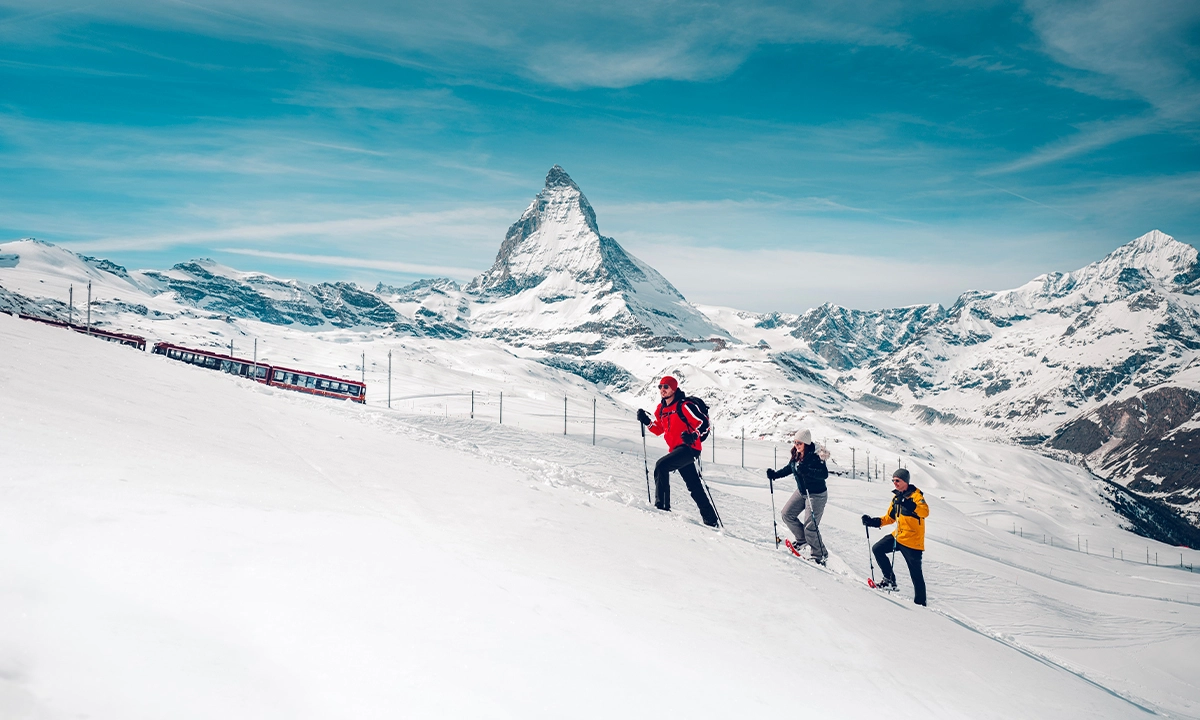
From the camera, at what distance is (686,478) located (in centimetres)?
1283

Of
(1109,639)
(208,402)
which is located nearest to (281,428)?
(208,402)

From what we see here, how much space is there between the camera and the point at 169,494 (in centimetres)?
655

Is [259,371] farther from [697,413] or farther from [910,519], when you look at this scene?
[910,519]

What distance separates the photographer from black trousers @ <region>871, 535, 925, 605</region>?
1258 centimetres

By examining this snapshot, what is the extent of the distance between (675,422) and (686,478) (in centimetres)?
111

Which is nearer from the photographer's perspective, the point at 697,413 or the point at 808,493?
the point at 697,413

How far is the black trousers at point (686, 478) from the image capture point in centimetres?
1271

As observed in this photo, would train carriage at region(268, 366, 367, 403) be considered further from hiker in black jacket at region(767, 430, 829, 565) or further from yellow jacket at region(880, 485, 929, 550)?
→ yellow jacket at region(880, 485, 929, 550)

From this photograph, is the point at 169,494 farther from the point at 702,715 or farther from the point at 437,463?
the point at 437,463

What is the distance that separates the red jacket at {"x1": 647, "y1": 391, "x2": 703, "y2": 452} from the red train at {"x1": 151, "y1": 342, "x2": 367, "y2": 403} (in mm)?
42742

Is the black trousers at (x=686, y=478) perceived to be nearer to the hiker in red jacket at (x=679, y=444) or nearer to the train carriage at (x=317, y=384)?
the hiker in red jacket at (x=679, y=444)

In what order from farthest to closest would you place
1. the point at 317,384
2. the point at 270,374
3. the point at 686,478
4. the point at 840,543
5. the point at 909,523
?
the point at 317,384 < the point at 270,374 < the point at 840,543 < the point at 909,523 < the point at 686,478

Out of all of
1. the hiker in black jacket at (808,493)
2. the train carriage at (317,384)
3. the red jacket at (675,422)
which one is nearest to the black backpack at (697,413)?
the red jacket at (675,422)

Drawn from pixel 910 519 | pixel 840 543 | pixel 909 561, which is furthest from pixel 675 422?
pixel 840 543
